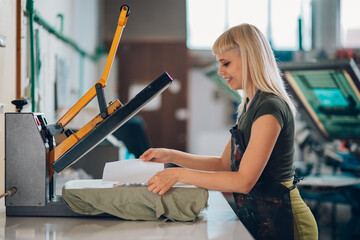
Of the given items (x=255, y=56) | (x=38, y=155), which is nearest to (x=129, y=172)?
(x=38, y=155)

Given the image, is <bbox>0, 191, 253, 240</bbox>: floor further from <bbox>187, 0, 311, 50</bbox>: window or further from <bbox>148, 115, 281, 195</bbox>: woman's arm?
<bbox>187, 0, 311, 50</bbox>: window

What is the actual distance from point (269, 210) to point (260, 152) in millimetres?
205

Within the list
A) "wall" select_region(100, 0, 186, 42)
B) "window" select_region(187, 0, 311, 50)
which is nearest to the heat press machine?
"wall" select_region(100, 0, 186, 42)

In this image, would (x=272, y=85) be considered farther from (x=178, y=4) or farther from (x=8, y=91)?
(x=178, y=4)

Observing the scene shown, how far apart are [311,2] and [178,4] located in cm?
246

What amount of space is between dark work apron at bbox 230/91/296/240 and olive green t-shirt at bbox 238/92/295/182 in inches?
1.6

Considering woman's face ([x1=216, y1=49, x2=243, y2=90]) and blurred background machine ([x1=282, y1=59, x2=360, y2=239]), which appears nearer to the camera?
woman's face ([x1=216, y1=49, x2=243, y2=90])

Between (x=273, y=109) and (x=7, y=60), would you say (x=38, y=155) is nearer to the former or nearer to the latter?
(x=7, y=60)

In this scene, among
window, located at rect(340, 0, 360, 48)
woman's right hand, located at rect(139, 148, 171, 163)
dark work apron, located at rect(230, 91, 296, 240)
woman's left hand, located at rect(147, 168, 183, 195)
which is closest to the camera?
woman's left hand, located at rect(147, 168, 183, 195)

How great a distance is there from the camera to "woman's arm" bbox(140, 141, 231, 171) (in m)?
1.33

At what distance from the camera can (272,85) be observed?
1.25 metres

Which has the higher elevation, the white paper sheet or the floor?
the white paper sheet

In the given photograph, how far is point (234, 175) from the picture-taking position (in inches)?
43.4

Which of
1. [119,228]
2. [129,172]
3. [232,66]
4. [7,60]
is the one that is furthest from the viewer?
[7,60]
